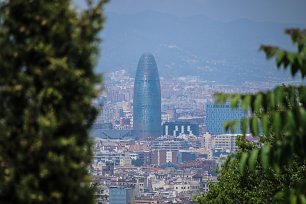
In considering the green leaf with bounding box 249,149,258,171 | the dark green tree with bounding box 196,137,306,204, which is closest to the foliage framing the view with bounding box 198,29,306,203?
the green leaf with bounding box 249,149,258,171

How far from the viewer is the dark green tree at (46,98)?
14.9ft

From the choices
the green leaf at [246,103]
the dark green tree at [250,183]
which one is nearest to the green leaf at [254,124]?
the green leaf at [246,103]

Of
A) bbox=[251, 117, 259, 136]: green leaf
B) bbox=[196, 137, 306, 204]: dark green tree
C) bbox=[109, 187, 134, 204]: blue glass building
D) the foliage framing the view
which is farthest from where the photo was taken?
bbox=[109, 187, 134, 204]: blue glass building

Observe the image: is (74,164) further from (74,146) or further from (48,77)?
(48,77)

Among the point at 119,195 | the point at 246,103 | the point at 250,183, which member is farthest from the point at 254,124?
the point at 119,195

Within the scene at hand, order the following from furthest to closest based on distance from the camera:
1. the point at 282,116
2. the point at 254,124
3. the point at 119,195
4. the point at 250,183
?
the point at 119,195, the point at 250,183, the point at 254,124, the point at 282,116

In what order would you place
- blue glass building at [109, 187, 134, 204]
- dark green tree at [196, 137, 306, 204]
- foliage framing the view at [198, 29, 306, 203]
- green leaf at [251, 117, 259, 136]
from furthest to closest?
blue glass building at [109, 187, 134, 204], dark green tree at [196, 137, 306, 204], green leaf at [251, 117, 259, 136], foliage framing the view at [198, 29, 306, 203]

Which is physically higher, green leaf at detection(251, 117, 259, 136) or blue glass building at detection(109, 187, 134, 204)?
green leaf at detection(251, 117, 259, 136)

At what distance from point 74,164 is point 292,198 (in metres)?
1.24

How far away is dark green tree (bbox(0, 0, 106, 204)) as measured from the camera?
14.9 feet

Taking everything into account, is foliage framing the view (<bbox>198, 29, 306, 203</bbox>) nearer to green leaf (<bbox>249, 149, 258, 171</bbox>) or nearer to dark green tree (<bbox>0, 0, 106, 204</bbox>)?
green leaf (<bbox>249, 149, 258, 171</bbox>)

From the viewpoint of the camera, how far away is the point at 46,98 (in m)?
4.61

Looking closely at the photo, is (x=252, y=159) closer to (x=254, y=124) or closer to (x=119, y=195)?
(x=254, y=124)

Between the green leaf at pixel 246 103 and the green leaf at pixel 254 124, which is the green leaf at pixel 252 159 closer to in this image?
the green leaf at pixel 254 124
